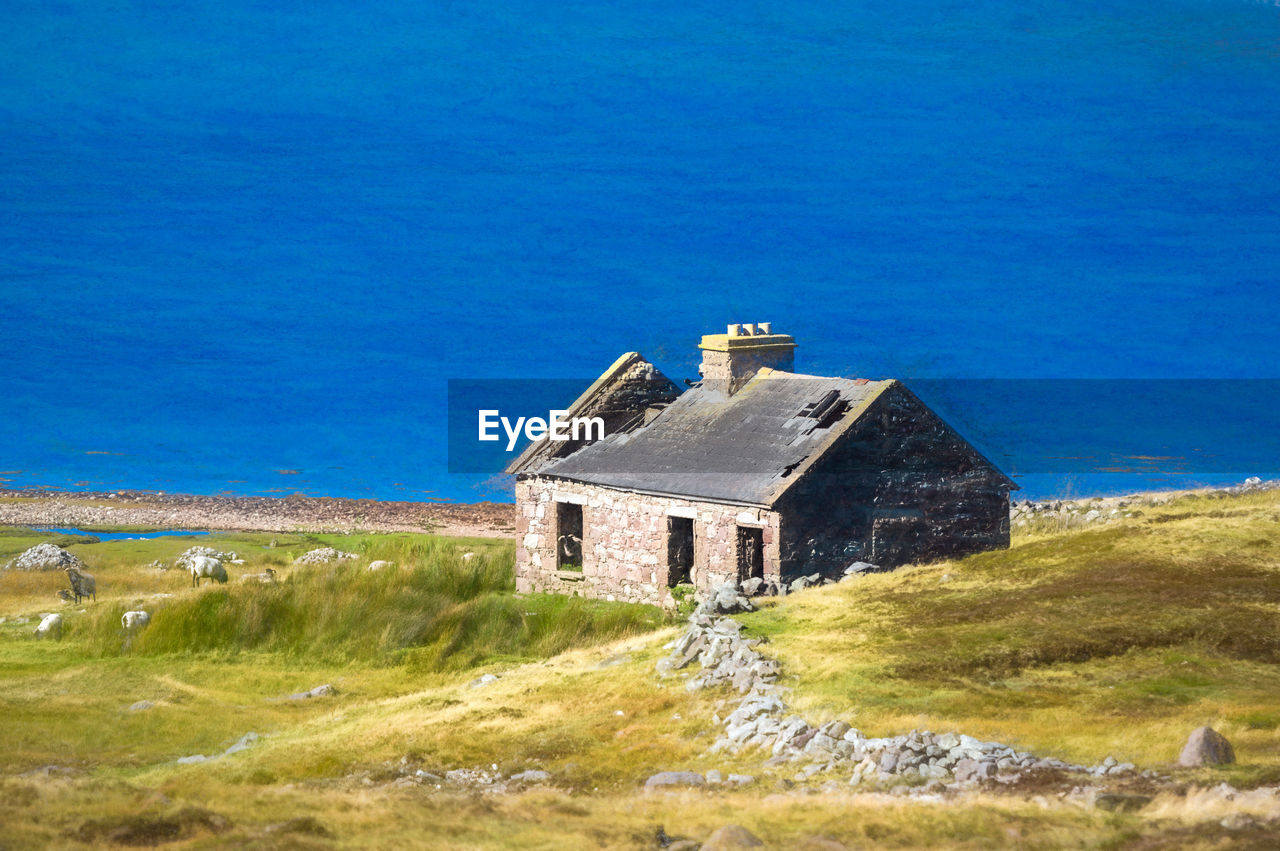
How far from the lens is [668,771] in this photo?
15.1 meters

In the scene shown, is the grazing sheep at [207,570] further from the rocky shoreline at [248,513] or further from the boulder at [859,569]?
the boulder at [859,569]

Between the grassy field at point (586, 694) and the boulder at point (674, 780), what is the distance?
10.3 inches

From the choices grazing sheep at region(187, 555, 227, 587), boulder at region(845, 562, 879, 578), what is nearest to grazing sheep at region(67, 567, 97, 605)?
grazing sheep at region(187, 555, 227, 587)

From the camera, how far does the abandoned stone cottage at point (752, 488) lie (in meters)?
24.8

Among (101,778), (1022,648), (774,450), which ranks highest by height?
(774,450)

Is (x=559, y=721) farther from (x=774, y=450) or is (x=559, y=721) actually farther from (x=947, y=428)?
(x=947, y=428)

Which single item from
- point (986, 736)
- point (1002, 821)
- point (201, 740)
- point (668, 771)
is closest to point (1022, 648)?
point (986, 736)

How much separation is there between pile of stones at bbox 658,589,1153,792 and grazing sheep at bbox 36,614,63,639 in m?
12.5

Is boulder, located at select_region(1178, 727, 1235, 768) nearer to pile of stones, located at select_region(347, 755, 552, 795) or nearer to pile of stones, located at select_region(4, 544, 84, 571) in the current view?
pile of stones, located at select_region(347, 755, 552, 795)

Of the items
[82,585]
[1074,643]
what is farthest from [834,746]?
[82,585]

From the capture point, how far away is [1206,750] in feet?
41.5

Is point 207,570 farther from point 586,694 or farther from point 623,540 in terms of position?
point 586,694

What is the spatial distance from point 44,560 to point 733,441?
52.7 feet

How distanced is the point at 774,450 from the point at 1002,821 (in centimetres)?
1456
